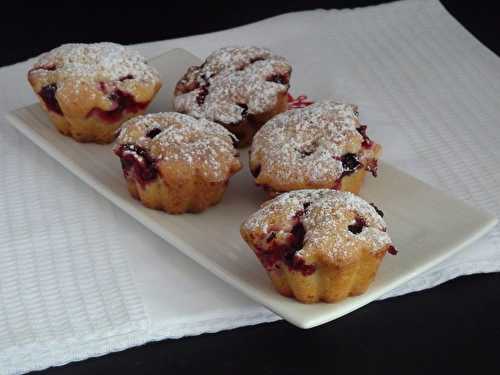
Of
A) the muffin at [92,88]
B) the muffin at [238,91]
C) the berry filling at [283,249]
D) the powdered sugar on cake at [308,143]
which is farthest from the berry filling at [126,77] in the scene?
the berry filling at [283,249]

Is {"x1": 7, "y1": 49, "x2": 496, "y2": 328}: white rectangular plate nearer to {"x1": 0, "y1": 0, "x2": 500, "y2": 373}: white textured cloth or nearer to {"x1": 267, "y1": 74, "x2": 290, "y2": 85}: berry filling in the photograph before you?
{"x1": 0, "y1": 0, "x2": 500, "y2": 373}: white textured cloth

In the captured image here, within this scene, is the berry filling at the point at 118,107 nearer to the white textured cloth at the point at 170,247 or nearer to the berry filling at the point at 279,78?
the white textured cloth at the point at 170,247

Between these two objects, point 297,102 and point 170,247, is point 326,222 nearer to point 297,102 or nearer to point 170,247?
point 170,247

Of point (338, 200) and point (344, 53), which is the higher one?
point (338, 200)

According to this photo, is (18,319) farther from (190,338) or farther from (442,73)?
(442,73)

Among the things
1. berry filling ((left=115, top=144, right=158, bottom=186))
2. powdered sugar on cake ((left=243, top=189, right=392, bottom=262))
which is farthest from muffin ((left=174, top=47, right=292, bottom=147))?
powdered sugar on cake ((left=243, top=189, right=392, bottom=262))

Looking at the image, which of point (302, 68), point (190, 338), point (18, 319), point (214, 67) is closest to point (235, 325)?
point (190, 338)

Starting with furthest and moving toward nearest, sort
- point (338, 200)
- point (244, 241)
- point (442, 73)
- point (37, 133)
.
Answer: point (442, 73) → point (37, 133) → point (244, 241) → point (338, 200)

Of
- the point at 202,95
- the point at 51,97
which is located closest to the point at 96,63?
the point at 51,97
